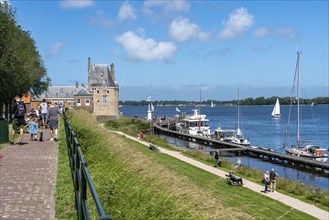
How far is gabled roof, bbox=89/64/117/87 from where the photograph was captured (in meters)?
92.6

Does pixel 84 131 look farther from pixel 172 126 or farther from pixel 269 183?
pixel 172 126

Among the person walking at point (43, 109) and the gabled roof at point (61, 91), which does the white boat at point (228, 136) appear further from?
the gabled roof at point (61, 91)

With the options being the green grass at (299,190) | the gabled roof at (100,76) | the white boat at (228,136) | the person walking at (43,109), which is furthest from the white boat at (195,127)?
the person walking at (43,109)

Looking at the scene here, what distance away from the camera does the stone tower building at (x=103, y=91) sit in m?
91.9

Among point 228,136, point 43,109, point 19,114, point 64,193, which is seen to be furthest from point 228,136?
point 64,193

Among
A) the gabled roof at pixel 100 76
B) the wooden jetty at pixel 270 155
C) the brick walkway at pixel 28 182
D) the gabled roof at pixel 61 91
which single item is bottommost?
the wooden jetty at pixel 270 155

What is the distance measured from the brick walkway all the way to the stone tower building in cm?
7545

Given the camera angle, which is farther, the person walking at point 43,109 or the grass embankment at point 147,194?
the person walking at point 43,109

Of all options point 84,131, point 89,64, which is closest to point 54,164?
point 84,131

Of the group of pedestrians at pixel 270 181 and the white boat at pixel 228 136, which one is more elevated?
the group of pedestrians at pixel 270 181

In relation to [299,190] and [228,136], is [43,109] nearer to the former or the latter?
[299,190]

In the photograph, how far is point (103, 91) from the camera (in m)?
92.0

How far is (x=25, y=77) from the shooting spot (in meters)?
40.4

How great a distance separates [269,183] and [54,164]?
1723 cm
